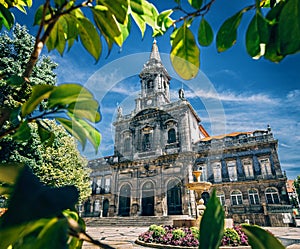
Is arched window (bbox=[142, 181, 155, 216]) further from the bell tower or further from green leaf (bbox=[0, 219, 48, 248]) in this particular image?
green leaf (bbox=[0, 219, 48, 248])

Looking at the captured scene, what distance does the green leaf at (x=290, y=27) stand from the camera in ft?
1.08

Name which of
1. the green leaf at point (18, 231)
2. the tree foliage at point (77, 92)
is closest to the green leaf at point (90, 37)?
the tree foliage at point (77, 92)

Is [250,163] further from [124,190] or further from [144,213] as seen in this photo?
[124,190]

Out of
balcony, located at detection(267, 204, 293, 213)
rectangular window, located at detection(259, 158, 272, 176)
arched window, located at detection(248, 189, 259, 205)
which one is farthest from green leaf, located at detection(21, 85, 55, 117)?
rectangular window, located at detection(259, 158, 272, 176)

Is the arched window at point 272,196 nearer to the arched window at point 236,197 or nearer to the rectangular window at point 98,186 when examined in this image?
the arched window at point 236,197

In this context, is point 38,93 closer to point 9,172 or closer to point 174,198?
point 9,172

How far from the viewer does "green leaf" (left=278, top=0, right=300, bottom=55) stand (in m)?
0.33

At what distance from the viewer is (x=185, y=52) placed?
524 mm

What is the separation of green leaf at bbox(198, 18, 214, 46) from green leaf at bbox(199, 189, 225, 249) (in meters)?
0.42

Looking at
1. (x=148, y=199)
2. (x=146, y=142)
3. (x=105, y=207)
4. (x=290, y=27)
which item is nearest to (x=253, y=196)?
(x=148, y=199)

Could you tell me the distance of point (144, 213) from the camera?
15.5 metres

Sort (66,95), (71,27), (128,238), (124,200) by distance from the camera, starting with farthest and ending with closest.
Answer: (124,200) → (128,238) → (71,27) → (66,95)

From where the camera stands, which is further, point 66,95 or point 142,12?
point 142,12

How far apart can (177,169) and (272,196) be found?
6.31 meters
